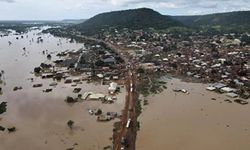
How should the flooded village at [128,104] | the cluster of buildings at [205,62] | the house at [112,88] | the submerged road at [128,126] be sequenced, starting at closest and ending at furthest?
1. the submerged road at [128,126]
2. the flooded village at [128,104]
3. the house at [112,88]
4. the cluster of buildings at [205,62]

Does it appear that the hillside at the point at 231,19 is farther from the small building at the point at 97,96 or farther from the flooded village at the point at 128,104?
the small building at the point at 97,96

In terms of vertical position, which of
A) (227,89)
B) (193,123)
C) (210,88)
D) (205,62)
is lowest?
(193,123)

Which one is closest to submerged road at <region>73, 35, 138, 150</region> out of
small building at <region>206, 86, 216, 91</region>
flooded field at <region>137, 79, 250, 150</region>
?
flooded field at <region>137, 79, 250, 150</region>

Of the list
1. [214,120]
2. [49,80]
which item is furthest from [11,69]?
[214,120]

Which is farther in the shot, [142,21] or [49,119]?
[142,21]

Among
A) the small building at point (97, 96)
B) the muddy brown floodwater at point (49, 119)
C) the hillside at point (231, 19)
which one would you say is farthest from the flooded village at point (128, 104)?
the hillside at point (231, 19)

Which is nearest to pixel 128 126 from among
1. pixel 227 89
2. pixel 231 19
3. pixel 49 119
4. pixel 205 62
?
pixel 49 119

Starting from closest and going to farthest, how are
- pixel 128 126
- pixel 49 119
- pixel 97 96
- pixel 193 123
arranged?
pixel 128 126
pixel 193 123
pixel 49 119
pixel 97 96

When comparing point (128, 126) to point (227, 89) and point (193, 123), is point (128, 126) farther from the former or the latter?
point (227, 89)

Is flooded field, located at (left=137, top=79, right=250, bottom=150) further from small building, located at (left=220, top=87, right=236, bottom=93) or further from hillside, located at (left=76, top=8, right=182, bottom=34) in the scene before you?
hillside, located at (left=76, top=8, right=182, bottom=34)
